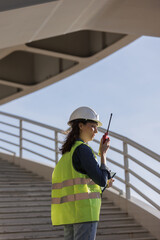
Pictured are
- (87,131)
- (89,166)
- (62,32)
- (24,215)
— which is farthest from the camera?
(24,215)

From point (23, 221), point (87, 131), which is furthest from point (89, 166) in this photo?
point (23, 221)

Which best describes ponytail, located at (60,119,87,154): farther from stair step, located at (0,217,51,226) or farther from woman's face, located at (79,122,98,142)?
stair step, located at (0,217,51,226)

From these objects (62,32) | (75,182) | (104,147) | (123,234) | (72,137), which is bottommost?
(75,182)

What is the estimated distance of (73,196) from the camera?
3855 mm

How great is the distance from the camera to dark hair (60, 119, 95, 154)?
13.2 feet

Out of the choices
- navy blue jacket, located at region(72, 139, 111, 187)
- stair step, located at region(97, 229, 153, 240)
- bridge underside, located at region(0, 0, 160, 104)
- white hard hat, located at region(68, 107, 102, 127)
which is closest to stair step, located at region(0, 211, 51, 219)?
stair step, located at region(97, 229, 153, 240)

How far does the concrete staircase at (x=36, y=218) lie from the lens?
7559 mm

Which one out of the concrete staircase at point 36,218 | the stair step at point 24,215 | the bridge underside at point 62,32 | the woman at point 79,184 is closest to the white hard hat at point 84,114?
the woman at point 79,184

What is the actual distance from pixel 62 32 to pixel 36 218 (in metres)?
3.35

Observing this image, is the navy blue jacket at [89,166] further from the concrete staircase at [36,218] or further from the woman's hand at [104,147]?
the concrete staircase at [36,218]

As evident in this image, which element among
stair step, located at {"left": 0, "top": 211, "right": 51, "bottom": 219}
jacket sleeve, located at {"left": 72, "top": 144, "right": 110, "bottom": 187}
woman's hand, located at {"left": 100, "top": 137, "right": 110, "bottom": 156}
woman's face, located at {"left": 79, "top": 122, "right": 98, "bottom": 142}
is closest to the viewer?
jacket sleeve, located at {"left": 72, "top": 144, "right": 110, "bottom": 187}

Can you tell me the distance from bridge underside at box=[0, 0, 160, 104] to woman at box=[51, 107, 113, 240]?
6.06 ft

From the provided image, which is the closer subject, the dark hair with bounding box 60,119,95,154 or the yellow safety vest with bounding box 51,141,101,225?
Result: the yellow safety vest with bounding box 51,141,101,225

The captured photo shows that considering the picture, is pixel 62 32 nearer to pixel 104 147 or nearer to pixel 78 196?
pixel 104 147
